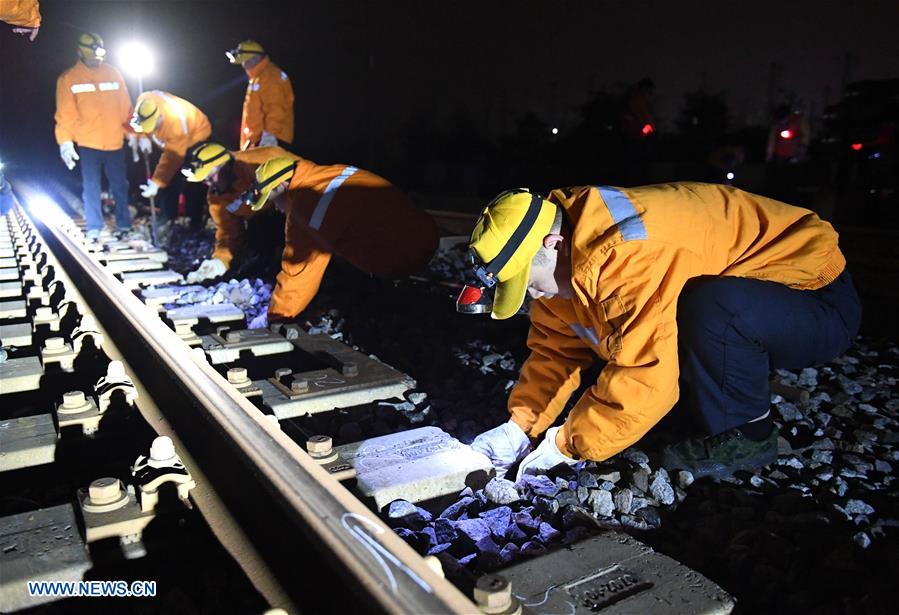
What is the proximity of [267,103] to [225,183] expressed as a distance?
263 centimetres

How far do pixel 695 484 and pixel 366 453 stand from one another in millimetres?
1192

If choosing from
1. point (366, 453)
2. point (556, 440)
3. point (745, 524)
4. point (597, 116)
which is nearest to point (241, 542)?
point (366, 453)

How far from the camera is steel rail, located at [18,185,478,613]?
4.27 feet

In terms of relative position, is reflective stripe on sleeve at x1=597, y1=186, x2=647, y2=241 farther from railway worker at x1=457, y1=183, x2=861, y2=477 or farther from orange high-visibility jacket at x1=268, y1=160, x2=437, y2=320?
orange high-visibility jacket at x1=268, y1=160, x2=437, y2=320

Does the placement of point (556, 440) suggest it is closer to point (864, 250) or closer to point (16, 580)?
point (16, 580)

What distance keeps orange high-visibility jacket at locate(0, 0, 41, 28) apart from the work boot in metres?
5.34

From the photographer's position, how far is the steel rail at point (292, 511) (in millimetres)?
1302

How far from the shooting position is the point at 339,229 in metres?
4.71

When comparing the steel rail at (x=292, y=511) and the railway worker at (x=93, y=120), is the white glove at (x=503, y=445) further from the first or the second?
the railway worker at (x=93, y=120)

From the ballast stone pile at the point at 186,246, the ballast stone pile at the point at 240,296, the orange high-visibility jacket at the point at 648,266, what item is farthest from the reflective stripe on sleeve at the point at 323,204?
the ballast stone pile at the point at 186,246

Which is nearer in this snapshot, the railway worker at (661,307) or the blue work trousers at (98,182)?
the railway worker at (661,307)

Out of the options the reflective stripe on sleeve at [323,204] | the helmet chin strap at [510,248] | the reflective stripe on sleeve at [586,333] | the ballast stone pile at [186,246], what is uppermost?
the helmet chin strap at [510,248]

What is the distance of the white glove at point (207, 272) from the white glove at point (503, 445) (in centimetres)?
415

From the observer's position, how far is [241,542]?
68.7 inches
